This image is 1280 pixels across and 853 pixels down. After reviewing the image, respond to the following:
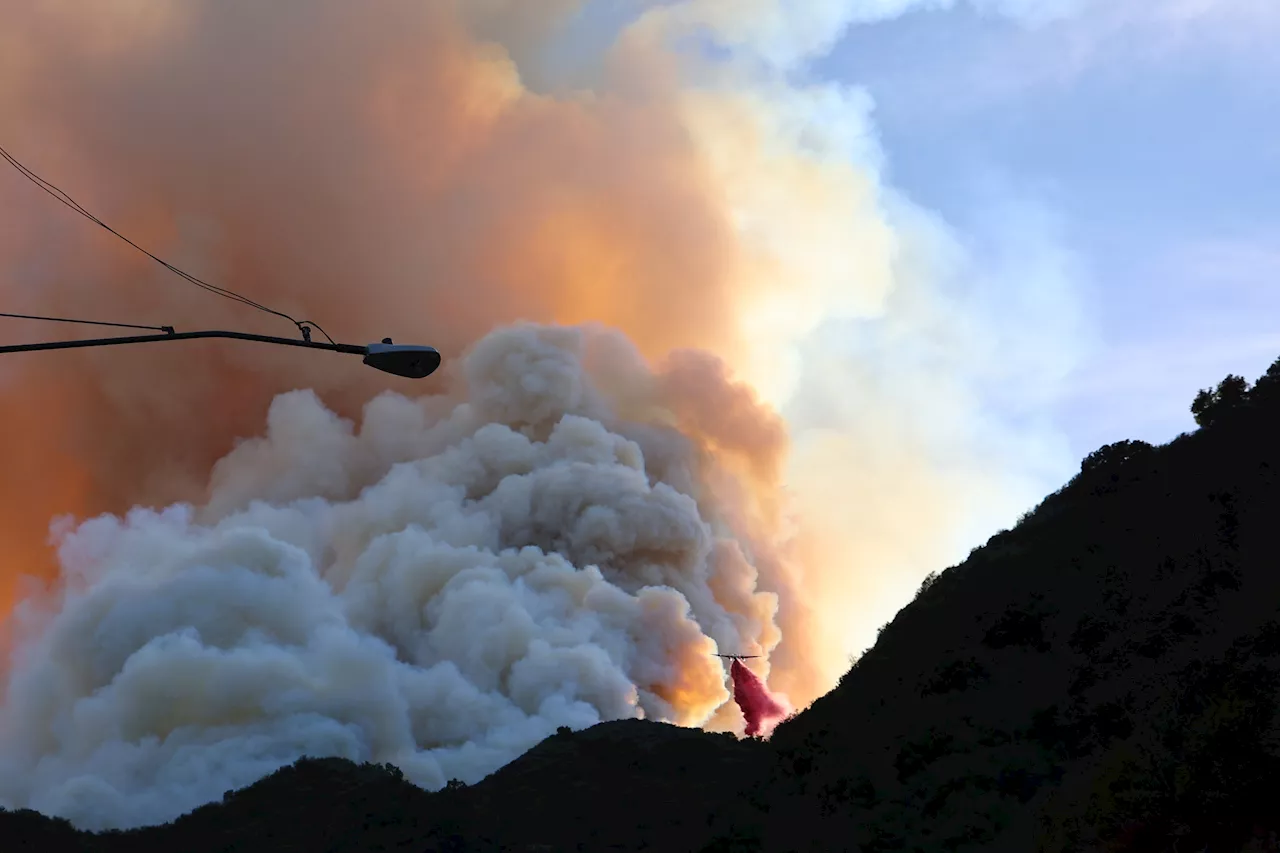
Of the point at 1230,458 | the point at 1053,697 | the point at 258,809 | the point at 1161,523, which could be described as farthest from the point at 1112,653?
the point at 258,809

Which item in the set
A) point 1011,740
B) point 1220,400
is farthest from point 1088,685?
point 1220,400

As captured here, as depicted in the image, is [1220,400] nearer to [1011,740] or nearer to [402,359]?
[1011,740]

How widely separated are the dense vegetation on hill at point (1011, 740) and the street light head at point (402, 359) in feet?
71.7

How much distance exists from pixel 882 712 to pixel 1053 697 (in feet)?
30.7

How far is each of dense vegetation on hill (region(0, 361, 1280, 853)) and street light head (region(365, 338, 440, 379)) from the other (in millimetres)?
21853

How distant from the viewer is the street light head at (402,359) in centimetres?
1561

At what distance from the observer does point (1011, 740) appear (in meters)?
39.8

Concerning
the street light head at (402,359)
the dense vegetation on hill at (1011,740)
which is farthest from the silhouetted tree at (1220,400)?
the street light head at (402,359)

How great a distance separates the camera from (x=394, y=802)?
61.8 m

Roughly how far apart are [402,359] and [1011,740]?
33419mm

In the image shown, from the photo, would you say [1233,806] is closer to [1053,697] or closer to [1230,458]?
[1053,697]

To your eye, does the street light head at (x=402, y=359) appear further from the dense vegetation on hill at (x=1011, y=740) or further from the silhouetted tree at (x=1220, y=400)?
the silhouetted tree at (x=1220, y=400)

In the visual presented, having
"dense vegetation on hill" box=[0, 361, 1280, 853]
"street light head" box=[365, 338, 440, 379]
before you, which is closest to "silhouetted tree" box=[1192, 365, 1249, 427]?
"dense vegetation on hill" box=[0, 361, 1280, 853]

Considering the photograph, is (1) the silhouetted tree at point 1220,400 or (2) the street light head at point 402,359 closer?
(2) the street light head at point 402,359
